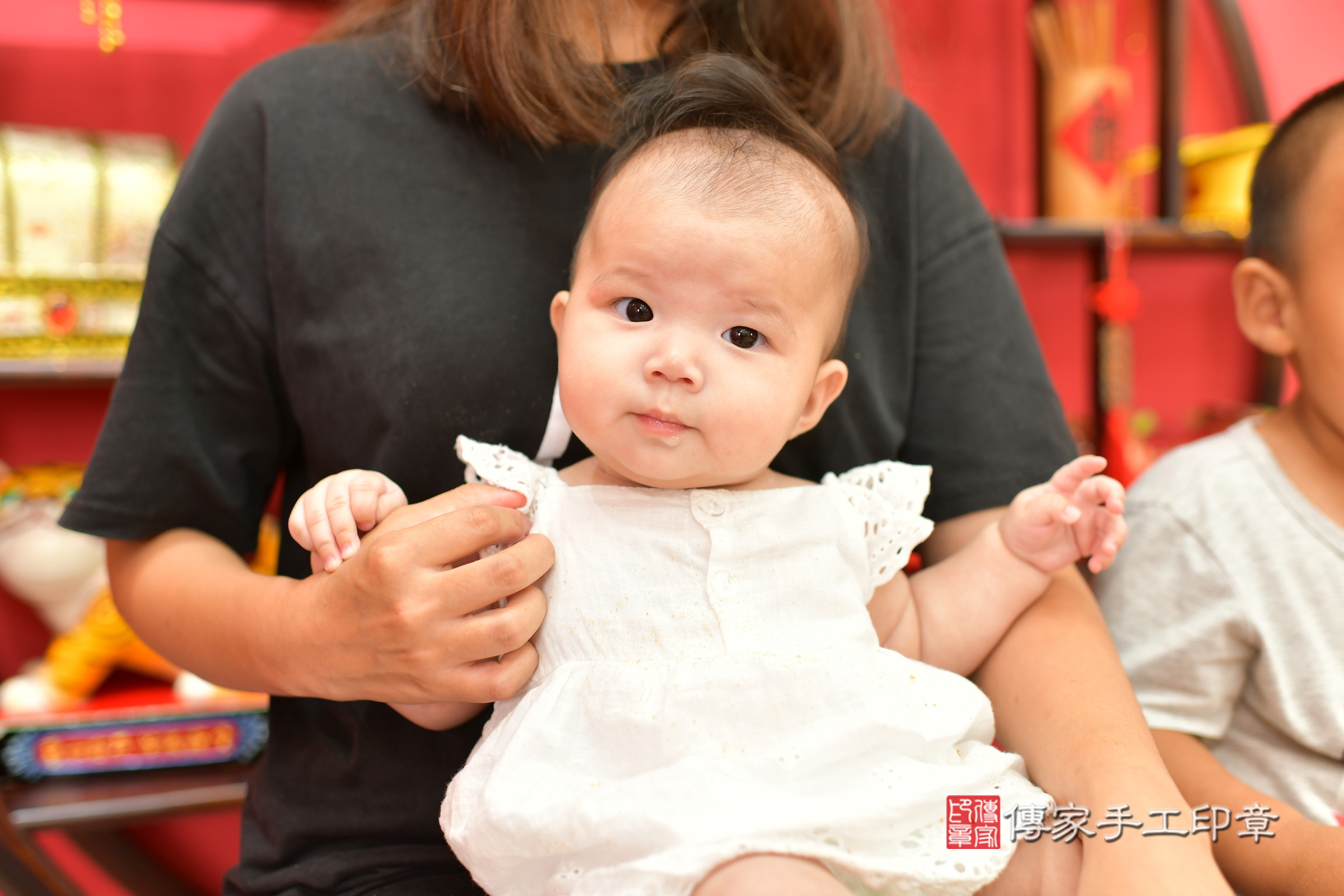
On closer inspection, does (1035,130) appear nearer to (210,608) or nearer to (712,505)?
(712,505)

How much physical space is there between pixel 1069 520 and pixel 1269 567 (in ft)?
1.25

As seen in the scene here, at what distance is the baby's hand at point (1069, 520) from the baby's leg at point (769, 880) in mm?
388

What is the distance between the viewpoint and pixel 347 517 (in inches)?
28.9

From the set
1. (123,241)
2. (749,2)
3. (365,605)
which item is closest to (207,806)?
(123,241)

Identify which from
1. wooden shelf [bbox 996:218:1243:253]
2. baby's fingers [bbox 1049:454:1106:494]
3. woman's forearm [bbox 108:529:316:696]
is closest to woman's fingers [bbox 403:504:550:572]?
woman's forearm [bbox 108:529:316:696]

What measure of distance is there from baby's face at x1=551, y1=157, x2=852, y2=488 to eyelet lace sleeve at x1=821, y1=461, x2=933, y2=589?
129mm

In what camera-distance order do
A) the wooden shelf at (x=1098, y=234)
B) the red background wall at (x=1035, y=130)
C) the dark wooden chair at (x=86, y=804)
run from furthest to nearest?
the wooden shelf at (x=1098, y=234) → the red background wall at (x=1035, y=130) → the dark wooden chair at (x=86, y=804)

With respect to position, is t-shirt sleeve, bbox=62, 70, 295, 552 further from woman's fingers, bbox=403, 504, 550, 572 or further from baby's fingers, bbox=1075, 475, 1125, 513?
baby's fingers, bbox=1075, 475, 1125, 513

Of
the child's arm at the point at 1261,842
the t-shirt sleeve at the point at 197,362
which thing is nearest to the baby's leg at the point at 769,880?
the child's arm at the point at 1261,842

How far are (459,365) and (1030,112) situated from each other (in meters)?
2.18

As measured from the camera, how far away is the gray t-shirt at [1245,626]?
963mm

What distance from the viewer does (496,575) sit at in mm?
714

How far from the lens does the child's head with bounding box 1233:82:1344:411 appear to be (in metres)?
1.02

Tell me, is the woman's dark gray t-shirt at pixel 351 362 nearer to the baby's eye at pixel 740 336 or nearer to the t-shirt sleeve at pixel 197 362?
the t-shirt sleeve at pixel 197 362
